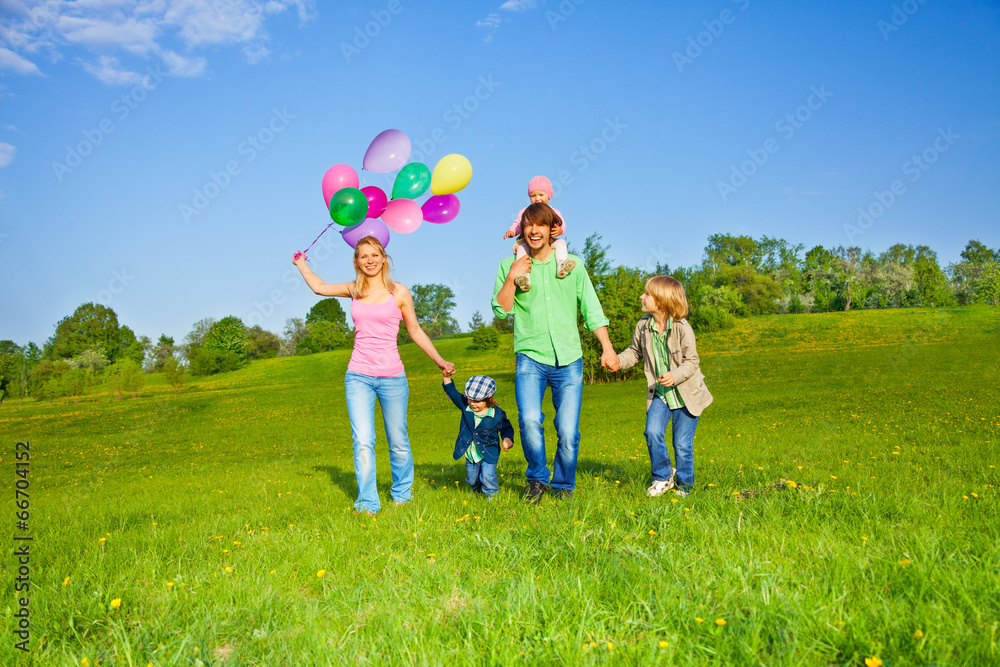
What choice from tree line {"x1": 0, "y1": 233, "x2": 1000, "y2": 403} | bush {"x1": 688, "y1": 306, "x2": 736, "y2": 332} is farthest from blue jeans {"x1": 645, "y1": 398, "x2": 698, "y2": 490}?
bush {"x1": 688, "y1": 306, "x2": 736, "y2": 332}

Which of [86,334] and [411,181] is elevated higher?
[86,334]

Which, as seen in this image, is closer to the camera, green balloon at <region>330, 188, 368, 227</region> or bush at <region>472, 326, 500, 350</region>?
green balloon at <region>330, 188, 368, 227</region>

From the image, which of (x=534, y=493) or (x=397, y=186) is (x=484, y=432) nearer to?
(x=534, y=493)

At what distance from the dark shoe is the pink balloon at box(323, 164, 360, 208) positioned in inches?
145

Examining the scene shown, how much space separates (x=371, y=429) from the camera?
559 centimetres

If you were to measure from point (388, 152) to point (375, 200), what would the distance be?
0.65 m

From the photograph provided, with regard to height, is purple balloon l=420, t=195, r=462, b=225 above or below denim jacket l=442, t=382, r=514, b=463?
above

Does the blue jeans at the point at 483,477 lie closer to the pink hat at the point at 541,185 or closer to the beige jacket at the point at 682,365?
the beige jacket at the point at 682,365

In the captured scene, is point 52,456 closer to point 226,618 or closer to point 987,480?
point 226,618

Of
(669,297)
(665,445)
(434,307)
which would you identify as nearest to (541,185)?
(669,297)

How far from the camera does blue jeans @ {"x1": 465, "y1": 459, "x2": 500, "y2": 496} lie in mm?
→ 5910

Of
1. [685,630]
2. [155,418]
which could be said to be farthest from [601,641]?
→ [155,418]

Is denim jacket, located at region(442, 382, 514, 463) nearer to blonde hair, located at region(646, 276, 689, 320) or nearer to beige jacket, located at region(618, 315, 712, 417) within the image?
beige jacket, located at region(618, 315, 712, 417)

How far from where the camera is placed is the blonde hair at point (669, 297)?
5.64 meters
